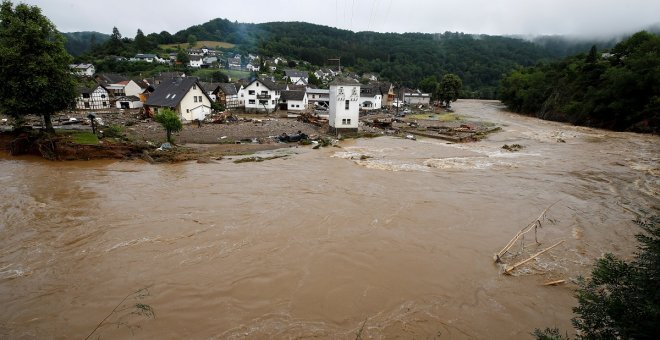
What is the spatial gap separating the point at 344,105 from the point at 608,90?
109 feet

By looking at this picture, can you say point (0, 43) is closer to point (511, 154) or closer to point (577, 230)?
point (577, 230)

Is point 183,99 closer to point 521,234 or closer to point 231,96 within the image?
point 231,96

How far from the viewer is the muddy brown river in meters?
7.04

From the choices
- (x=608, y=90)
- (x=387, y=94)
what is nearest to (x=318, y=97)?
(x=387, y=94)

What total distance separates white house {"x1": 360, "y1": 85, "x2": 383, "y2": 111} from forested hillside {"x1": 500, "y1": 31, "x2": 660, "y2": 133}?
2702 centimetres

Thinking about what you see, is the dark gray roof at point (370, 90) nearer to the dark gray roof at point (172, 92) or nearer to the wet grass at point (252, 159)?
the dark gray roof at point (172, 92)

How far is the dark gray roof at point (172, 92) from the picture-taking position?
36094 millimetres

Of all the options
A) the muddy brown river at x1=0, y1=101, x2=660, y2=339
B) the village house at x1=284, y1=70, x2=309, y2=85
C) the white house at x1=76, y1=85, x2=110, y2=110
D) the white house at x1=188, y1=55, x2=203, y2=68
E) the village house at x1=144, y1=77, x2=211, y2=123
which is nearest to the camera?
the muddy brown river at x1=0, y1=101, x2=660, y2=339

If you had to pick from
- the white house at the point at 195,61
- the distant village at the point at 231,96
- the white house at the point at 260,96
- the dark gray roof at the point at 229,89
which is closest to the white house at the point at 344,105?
the distant village at the point at 231,96

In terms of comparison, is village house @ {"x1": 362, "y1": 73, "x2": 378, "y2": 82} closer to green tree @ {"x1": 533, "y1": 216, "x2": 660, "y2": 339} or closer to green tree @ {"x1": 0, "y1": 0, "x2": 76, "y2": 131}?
green tree @ {"x1": 0, "y1": 0, "x2": 76, "y2": 131}

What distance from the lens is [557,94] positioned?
5244 cm

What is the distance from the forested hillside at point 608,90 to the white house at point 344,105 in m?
30.8

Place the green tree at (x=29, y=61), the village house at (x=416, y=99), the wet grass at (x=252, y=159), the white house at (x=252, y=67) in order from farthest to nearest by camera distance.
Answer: the white house at (x=252, y=67) → the village house at (x=416, y=99) → the wet grass at (x=252, y=159) → the green tree at (x=29, y=61)

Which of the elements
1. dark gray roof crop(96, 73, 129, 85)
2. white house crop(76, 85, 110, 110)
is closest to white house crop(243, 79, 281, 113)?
white house crop(76, 85, 110, 110)
